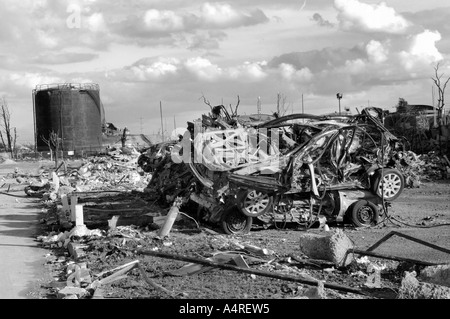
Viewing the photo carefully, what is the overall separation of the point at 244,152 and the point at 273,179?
808mm

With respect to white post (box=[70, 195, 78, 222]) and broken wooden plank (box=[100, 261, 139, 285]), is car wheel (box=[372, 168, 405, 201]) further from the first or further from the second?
broken wooden plank (box=[100, 261, 139, 285])

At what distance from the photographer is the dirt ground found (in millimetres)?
7344

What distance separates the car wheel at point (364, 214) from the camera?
12727 mm

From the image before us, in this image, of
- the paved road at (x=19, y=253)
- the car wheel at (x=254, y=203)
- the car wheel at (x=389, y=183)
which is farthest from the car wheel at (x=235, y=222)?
the paved road at (x=19, y=253)

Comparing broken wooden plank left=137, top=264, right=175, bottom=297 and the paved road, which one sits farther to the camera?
the paved road

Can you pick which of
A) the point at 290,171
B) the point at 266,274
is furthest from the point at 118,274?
the point at 290,171

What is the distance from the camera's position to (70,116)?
60.8 metres

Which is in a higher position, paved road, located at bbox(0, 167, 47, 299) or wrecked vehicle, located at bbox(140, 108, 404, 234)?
wrecked vehicle, located at bbox(140, 108, 404, 234)

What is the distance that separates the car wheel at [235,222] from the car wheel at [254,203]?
16 centimetres

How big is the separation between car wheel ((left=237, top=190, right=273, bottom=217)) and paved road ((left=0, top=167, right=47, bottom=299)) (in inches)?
145

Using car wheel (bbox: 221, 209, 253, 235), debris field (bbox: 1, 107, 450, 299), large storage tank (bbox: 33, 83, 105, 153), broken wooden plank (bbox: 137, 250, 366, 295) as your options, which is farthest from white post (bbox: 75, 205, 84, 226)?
large storage tank (bbox: 33, 83, 105, 153)

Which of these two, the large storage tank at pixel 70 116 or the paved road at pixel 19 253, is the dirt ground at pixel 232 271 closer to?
the paved road at pixel 19 253
